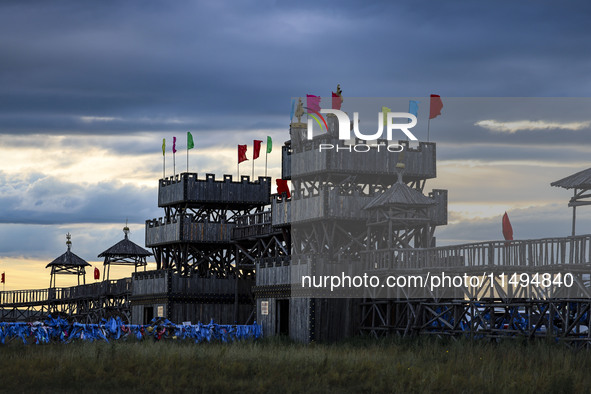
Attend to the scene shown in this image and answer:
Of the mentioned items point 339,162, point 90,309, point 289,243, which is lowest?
point 90,309

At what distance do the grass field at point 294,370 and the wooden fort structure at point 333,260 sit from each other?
3135 mm

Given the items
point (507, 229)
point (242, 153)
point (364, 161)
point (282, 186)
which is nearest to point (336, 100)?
point (364, 161)

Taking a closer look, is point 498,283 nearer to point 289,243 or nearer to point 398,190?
point 398,190

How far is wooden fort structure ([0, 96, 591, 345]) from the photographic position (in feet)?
125

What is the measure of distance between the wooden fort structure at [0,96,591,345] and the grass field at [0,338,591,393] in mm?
3135

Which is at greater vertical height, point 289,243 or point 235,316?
point 289,243

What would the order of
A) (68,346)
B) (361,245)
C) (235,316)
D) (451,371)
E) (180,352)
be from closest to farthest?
(451,371) → (180,352) → (68,346) → (361,245) → (235,316)

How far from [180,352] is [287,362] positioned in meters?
4.12

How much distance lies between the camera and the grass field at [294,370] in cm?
2975

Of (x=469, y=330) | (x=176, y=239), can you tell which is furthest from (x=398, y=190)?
(x=176, y=239)

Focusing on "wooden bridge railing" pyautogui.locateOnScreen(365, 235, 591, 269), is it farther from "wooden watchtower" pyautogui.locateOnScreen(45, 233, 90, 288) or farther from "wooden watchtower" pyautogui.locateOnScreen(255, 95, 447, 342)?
"wooden watchtower" pyautogui.locateOnScreen(45, 233, 90, 288)

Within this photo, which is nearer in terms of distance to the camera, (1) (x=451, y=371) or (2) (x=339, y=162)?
(1) (x=451, y=371)

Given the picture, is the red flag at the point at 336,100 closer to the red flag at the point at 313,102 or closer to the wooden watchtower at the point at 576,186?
the red flag at the point at 313,102

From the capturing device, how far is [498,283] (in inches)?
1563
